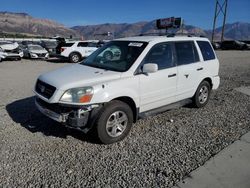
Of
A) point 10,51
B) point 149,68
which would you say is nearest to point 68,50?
point 10,51

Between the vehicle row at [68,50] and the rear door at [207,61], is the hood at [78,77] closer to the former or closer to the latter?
the rear door at [207,61]

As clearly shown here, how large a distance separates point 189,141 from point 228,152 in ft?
2.24

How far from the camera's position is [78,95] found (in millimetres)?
4070

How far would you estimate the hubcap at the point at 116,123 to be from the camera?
4410 mm

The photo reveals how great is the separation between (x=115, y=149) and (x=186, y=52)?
9.38 ft

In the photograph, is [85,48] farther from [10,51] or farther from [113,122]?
[113,122]

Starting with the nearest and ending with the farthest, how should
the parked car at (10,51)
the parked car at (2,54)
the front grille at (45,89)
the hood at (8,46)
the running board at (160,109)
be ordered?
the front grille at (45,89) < the running board at (160,109) < the parked car at (2,54) < the parked car at (10,51) < the hood at (8,46)

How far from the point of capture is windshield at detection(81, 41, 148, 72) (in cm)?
483

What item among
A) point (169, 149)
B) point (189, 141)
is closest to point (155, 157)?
point (169, 149)

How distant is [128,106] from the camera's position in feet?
15.0

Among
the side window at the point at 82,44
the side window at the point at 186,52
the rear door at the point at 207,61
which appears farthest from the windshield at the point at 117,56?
the side window at the point at 82,44

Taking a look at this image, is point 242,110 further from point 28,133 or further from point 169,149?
point 28,133

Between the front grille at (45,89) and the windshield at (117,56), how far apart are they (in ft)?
3.65

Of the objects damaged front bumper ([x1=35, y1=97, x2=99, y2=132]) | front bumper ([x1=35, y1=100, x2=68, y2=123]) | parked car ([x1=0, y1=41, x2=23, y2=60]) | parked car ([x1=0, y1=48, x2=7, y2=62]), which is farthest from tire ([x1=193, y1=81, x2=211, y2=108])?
parked car ([x1=0, y1=41, x2=23, y2=60])
